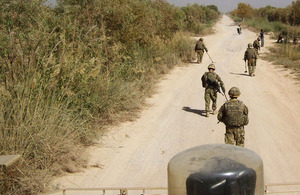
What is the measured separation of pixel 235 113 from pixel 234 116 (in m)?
0.06

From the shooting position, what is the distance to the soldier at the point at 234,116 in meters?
5.86

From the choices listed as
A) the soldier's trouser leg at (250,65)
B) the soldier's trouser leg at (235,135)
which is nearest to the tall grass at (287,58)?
the soldier's trouser leg at (250,65)

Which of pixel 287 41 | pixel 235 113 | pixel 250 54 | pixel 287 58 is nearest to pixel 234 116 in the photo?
pixel 235 113

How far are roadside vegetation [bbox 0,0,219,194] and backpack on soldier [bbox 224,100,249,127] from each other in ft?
8.84

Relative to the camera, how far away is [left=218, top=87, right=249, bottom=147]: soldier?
19.2 feet

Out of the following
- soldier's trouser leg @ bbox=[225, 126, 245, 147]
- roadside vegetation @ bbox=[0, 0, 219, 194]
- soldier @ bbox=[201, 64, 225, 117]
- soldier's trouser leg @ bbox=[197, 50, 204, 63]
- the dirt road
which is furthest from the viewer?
soldier's trouser leg @ bbox=[197, 50, 204, 63]

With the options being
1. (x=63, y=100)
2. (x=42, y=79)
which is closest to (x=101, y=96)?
(x=63, y=100)

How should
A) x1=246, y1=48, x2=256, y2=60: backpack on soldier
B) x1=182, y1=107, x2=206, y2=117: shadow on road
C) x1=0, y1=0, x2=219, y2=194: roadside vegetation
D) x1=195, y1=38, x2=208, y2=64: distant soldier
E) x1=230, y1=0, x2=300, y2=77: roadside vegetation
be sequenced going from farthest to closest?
x1=195, y1=38, x2=208, y2=64: distant soldier
x1=230, y1=0, x2=300, y2=77: roadside vegetation
x1=246, y1=48, x2=256, y2=60: backpack on soldier
x1=182, y1=107, x2=206, y2=117: shadow on road
x1=0, y1=0, x2=219, y2=194: roadside vegetation

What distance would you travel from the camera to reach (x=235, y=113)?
588 cm

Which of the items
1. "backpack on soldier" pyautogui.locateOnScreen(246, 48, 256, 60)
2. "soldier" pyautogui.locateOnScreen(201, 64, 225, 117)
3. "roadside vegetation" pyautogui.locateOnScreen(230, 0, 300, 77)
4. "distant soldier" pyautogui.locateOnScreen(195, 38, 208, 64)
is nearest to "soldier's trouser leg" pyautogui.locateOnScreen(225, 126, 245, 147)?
"soldier" pyautogui.locateOnScreen(201, 64, 225, 117)

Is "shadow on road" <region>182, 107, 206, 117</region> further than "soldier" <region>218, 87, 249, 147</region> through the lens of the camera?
Yes

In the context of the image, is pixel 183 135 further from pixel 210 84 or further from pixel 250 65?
pixel 250 65

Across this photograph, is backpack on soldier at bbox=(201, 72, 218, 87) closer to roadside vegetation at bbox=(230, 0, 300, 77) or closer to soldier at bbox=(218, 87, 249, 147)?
soldier at bbox=(218, 87, 249, 147)

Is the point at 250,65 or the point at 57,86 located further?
the point at 250,65
